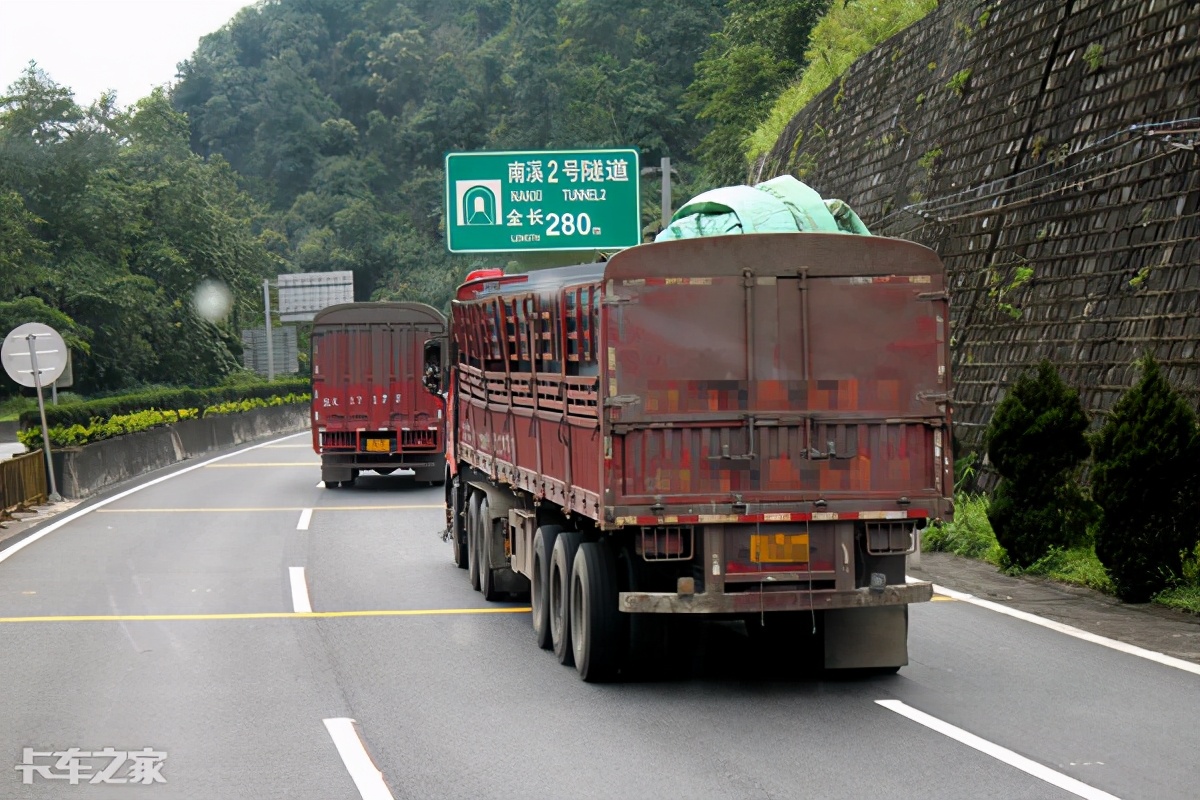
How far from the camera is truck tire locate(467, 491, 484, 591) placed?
14586 millimetres

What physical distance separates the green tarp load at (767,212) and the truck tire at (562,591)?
241cm

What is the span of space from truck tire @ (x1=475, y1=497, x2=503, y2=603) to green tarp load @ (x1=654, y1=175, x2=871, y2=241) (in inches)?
133

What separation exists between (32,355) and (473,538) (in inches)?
496

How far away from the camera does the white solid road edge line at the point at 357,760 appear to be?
7.32 meters

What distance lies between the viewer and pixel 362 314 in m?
26.9

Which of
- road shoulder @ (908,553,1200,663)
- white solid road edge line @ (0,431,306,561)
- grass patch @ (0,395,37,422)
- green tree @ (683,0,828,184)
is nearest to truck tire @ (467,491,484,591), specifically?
road shoulder @ (908,553,1200,663)

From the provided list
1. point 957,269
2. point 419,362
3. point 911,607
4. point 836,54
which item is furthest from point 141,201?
point 911,607

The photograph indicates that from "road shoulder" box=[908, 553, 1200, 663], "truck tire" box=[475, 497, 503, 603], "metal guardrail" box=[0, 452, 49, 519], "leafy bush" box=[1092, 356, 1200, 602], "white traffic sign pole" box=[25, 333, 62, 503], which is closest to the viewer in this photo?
"road shoulder" box=[908, 553, 1200, 663]

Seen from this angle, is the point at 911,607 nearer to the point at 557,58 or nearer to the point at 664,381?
the point at 664,381

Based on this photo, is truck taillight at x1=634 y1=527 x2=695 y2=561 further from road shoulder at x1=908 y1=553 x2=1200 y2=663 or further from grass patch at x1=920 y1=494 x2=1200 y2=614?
road shoulder at x1=908 y1=553 x2=1200 y2=663

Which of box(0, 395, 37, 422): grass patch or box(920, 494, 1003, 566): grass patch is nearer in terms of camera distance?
box(920, 494, 1003, 566): grass patch

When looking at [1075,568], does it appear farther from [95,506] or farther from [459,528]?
[95,506]

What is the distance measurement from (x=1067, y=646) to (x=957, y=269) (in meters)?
11.0

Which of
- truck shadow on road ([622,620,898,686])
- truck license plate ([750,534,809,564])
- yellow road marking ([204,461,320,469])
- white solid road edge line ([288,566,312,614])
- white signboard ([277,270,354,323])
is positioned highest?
white signboard ([277,270,354,323])
